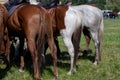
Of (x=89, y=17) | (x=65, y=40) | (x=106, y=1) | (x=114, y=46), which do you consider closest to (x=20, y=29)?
(x=65, y=40)

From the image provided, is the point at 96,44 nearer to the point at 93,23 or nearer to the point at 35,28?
the point at 93,23

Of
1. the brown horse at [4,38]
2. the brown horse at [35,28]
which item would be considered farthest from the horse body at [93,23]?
the brown horse at [4,38]

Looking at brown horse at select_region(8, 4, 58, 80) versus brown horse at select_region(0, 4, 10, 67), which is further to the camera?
brown horse at select_region(0, 4, 10, 67)

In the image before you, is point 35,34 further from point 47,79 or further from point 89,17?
point 89,17

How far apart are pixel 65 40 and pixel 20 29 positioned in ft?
4.53

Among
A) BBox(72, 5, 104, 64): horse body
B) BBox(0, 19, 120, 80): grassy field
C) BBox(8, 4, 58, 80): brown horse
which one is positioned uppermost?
BBox(8, 4, 58, 80): brown horse

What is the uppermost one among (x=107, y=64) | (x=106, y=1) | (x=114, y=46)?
(x=107, y=64)

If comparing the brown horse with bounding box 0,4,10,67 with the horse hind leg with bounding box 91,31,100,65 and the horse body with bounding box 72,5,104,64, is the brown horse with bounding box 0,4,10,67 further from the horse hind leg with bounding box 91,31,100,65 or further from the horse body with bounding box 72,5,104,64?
the horse hind leg with bounding box 91,31,100,65

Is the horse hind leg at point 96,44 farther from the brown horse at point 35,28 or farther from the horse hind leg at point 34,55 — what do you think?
the horse hind leg at point 34,55

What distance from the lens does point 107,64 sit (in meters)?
10.9

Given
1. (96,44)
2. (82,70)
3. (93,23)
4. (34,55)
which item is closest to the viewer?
(34,55)

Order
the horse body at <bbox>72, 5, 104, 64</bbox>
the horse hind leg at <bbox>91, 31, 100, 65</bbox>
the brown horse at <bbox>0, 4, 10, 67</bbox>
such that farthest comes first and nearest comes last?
1. the horse hind leg at <bbox>91, 31, 100, 65</bbox>
2. the horse body at <bbox>72, 5, 104, 64</bbox>
3. the brown horse at <bbox>0, 4, 10, 67</bbox>

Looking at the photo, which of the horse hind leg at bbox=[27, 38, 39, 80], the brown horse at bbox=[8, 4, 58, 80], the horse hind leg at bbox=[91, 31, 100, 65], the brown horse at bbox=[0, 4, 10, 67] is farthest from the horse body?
the horse hind leg at bbox=[27, 38, 39, 80]

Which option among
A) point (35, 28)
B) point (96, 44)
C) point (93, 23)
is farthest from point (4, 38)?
point (96, 44)
